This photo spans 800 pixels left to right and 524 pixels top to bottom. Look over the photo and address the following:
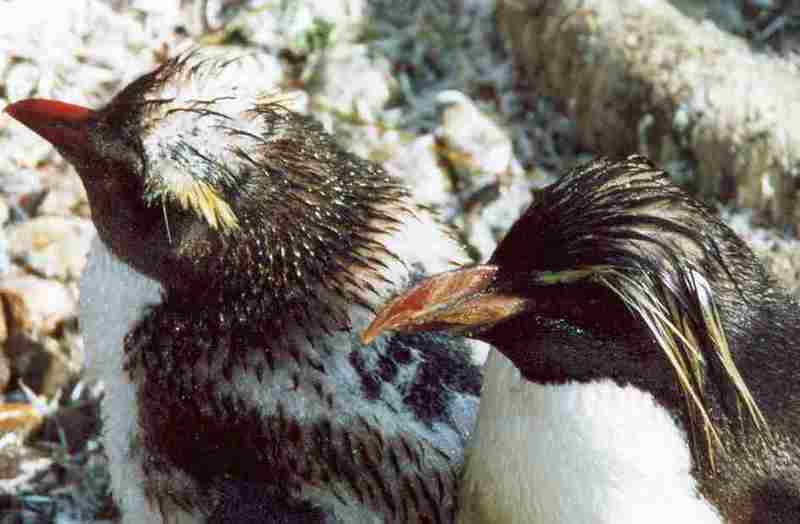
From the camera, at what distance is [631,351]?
7.20 ft

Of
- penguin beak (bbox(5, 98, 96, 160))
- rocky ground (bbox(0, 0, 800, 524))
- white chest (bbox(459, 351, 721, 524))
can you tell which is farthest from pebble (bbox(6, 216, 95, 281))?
white chest (bbox(459, 351, 721, 524))

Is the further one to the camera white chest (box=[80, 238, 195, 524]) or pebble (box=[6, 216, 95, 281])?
pebble (box=[6, 216, 95, 281])

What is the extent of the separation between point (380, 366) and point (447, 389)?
0.16m

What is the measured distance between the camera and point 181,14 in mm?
4852

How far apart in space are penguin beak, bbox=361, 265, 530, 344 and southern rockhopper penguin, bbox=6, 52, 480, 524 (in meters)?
0.44

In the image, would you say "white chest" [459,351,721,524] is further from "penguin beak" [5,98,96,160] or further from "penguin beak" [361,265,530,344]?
"penguin beak" [5,98,96,160]

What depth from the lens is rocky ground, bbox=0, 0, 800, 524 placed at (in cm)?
374

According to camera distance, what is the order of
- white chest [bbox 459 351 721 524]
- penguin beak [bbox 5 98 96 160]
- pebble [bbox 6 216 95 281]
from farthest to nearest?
pebble [bbox 6 216 95 281]
penguin beak [bbox 5 98 96 160]
white chest [bbox 459 351 721 524]

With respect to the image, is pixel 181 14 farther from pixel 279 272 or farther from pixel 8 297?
pixel 279 272

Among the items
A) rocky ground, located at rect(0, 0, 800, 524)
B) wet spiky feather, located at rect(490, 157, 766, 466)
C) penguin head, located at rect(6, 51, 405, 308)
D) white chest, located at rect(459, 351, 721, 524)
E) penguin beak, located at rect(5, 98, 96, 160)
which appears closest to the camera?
wet spiky feather, located at rect(490, 157, 766, 466)

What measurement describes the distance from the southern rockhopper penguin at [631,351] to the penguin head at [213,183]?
17.2 inches

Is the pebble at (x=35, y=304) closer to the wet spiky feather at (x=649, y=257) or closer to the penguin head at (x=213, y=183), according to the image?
the penguin head at (x=213, y=183)

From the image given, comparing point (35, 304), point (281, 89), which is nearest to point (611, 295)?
point (35, 304)

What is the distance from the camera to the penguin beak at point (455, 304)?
2.18 m
